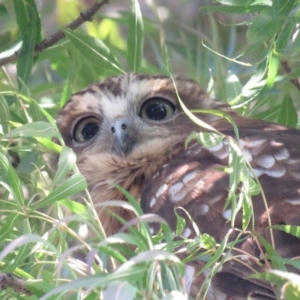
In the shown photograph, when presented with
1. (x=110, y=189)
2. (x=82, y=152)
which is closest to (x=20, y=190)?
(x=110, y=189)

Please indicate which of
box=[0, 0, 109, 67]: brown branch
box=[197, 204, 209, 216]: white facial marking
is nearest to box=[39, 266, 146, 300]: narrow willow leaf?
box=[197, 204, 209, 216]: white facial marking

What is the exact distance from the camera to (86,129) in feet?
9.68

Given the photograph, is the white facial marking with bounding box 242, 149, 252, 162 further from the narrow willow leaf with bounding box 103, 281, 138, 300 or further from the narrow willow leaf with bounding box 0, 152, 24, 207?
the narrow willow leaf with bounding box 103, 281, 138, 300

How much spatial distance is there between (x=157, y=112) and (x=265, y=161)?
2.18ft

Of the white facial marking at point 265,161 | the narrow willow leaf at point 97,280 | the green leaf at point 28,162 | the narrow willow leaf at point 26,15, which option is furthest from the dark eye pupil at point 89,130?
the narrow willow leaf at point 97,280

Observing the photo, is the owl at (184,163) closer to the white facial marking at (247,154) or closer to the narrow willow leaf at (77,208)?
the white facial marking at (247,154)

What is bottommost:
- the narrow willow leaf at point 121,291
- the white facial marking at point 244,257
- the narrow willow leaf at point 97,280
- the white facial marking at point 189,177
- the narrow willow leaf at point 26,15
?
the white facial marking at point 244,257

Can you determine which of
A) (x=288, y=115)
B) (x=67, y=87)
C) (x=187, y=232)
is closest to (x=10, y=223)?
(x=187, y=232)

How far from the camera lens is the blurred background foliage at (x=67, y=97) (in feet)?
5.29

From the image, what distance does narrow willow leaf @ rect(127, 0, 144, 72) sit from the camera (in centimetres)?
253

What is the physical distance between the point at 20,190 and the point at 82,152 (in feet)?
3.55

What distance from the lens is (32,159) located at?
2539 mm

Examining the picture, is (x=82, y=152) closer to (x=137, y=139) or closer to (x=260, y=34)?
(x=137, y=139)

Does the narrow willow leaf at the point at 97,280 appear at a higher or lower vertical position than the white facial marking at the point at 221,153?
lower
